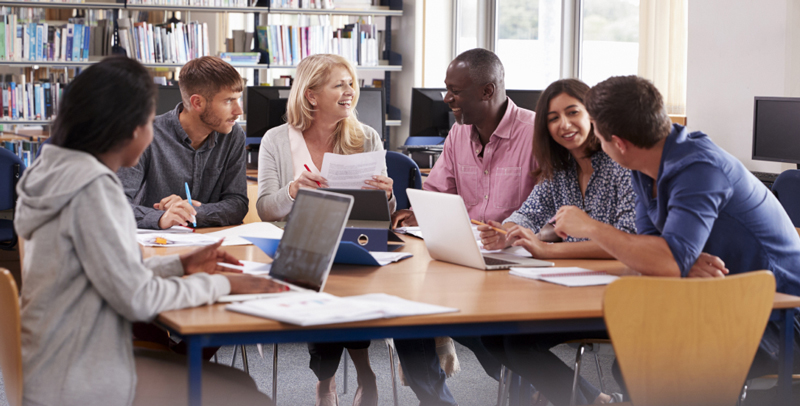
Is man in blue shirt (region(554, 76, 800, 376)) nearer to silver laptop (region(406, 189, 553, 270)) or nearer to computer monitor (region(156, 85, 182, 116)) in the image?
silver laptop (region(406, 189, 553, 270))

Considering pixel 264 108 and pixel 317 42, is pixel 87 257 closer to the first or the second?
pixel 264 108

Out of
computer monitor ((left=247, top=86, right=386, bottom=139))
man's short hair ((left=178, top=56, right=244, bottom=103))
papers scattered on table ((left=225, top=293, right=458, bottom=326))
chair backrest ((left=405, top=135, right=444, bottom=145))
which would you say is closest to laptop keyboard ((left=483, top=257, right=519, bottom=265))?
papers scattered on table ((left=225, top=293, right=458, bottom=326))

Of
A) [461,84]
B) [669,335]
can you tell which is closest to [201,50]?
[461,84]

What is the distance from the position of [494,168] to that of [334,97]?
62cm

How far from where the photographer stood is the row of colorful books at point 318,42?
17.8ft

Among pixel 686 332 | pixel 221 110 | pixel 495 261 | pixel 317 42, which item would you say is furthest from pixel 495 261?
pixel 317 42

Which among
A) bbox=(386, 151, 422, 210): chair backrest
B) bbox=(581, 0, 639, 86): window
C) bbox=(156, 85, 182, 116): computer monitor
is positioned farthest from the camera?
bbox=(581, 0, 639, 86): window

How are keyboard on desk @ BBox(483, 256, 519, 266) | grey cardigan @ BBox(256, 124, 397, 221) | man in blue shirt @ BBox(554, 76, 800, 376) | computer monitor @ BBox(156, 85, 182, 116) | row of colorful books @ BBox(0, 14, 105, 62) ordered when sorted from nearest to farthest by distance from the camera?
1. man in blue shirt @ BBox(554, 76, 800, 376)
2. keyboard on desk @ BBox(483, 256, 519, 266)
3. grey cardigan @ BBox(256, 124, 397, 221)
4. computer monitor @ BBox(156, 85, 182, 116)
5. row of colorful books @ BBox(0, 14, 105, 62)

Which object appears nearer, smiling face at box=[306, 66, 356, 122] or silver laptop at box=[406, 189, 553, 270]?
silver laptop at box=[406, 189, 553, 270]

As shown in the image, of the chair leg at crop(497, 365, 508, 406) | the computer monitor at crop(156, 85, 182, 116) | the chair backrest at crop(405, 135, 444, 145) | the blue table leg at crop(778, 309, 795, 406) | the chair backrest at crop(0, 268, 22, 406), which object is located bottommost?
the chair leg at crop(497, 365, 508, 406)

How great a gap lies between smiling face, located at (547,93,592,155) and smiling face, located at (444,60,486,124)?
46 cm

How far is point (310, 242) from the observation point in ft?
4.91

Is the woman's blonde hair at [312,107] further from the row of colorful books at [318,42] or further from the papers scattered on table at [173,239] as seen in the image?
the row of colorful books at [318,42]

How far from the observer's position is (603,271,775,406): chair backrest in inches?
49.2
